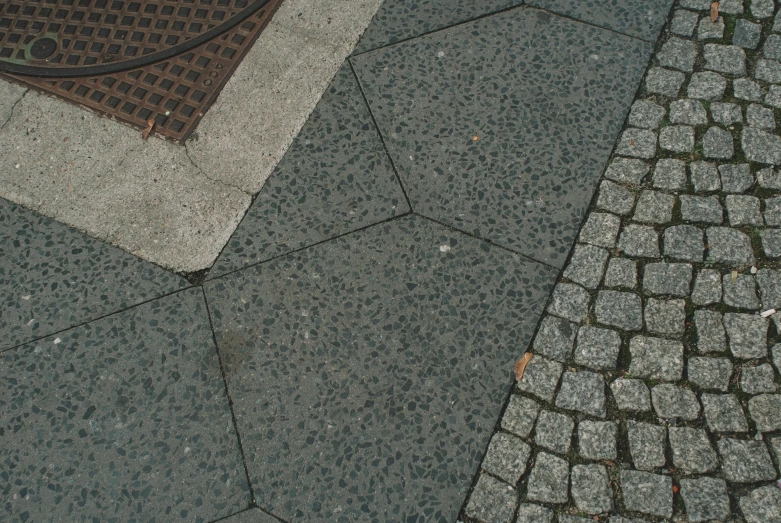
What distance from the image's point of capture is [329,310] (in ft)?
9.05

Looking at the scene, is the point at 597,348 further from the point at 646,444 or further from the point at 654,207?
the point at 654,207

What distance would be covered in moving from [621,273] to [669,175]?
0.55 m

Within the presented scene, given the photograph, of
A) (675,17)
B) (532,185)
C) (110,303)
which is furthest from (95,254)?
(675,17)

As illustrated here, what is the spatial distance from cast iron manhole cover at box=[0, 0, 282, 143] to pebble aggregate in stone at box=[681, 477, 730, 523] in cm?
259

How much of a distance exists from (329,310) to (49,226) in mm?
1359

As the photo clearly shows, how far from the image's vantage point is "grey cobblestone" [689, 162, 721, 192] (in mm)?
2926

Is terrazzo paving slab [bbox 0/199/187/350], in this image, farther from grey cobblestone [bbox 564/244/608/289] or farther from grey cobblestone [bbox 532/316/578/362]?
grey cobblestone [bbox 564/244/608/289]

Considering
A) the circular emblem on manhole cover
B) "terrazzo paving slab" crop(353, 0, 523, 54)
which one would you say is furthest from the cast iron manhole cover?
"terrazzo paving slab" crop(353, 0, 523, 54)

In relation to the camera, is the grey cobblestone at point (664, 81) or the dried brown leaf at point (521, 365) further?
the grey cobblestone at point (664, 81)

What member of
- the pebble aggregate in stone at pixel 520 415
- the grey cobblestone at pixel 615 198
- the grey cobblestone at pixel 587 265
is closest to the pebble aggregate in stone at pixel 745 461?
the pebble aggregate in stone at pixel 520 415

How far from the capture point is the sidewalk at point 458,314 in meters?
2.44

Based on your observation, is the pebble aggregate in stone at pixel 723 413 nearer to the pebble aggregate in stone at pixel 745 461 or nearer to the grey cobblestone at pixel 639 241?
the pebble aggregate in stone at pixel 745 461

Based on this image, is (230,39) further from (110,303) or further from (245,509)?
(245,509)

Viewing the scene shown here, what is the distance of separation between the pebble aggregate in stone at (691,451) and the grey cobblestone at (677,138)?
129 centimetres
